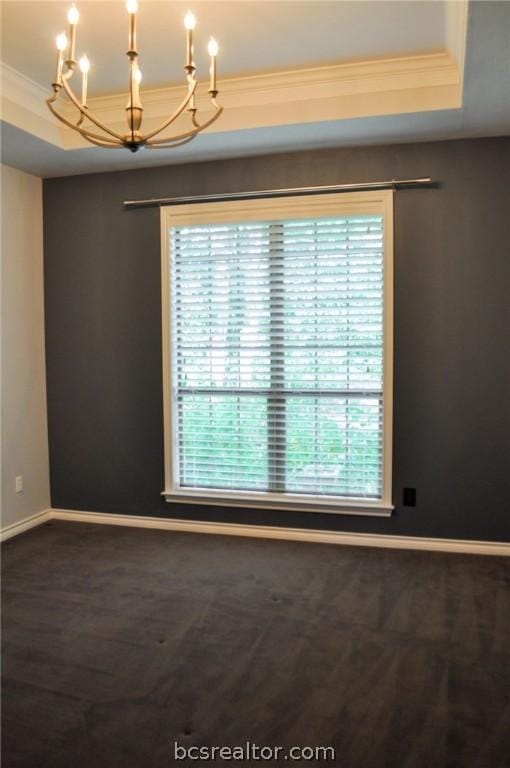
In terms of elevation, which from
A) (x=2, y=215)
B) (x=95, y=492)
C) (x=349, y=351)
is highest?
(x=2, y=215)

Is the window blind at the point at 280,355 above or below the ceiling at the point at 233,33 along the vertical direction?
below

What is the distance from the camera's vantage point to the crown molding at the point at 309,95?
303cm

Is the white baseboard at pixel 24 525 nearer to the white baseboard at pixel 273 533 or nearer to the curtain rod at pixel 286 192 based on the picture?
the white baseboard at pixel 273 533

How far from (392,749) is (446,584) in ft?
4.51

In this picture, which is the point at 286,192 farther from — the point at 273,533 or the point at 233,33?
the point at 273,533

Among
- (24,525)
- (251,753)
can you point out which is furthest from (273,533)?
(251,753)

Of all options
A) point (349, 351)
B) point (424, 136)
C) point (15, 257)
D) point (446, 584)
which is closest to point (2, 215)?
point (15, 257)

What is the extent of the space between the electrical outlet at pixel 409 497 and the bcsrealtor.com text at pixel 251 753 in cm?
196

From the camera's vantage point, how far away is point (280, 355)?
12.6 feet

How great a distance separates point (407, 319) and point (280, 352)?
85 cm

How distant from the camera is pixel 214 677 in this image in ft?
7.51

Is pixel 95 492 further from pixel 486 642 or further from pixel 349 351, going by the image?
pixel 486 642

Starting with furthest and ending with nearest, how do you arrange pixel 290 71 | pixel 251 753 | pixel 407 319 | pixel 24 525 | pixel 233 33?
pixel 24 525, pixel 407 319, pixel 290 71, pixel 233 33, pixel 251 753

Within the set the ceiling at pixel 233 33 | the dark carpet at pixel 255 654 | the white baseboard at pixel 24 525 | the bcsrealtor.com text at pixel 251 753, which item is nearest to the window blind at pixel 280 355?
the dark carpet at pixel 255 654
